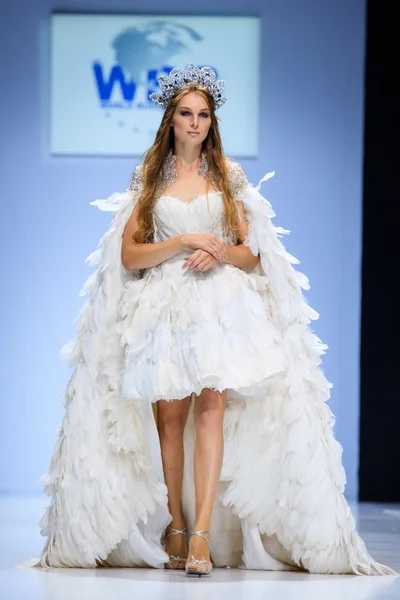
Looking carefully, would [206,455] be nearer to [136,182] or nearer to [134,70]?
[136,182]

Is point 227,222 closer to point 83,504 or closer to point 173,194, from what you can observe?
point 173,194

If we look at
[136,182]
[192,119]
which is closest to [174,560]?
[136,182]

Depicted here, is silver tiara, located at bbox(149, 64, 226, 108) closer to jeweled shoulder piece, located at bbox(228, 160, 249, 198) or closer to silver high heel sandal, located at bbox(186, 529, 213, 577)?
jeweled shoulder piece, located at bbox(228, 160, 249, 198)

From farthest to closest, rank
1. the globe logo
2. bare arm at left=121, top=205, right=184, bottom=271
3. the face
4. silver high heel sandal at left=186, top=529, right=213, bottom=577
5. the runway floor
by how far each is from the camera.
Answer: the globe logo, the face, bare arm at left=121, top=205, right=184, bottom=271, silver high heel sandal at left=186, top=529, right=213, bottom=577, the runway floor

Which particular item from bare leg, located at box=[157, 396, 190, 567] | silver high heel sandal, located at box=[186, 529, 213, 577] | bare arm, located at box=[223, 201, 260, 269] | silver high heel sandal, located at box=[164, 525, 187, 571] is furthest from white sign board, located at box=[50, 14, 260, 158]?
silver high heel sandal, located at box=[186, 529, 213, 577]

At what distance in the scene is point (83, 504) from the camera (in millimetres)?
2965

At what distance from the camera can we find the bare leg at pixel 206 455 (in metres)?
2.92

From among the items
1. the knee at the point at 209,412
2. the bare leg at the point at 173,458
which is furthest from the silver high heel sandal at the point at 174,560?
the knee at the point at 209,412

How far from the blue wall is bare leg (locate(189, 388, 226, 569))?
249 cm

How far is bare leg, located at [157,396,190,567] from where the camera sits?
3.09 m

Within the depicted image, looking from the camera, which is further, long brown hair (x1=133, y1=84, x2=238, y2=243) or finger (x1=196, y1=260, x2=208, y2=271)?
long brown hair (x1=133, y1=84, x2=238, y2=243)

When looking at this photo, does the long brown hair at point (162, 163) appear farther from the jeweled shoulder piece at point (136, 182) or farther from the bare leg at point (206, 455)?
the bare leg at point (206, 455)

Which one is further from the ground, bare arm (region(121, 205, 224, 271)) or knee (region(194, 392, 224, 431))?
bare arm (region(121, 205, 224, 271))

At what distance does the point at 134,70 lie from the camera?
539cm
